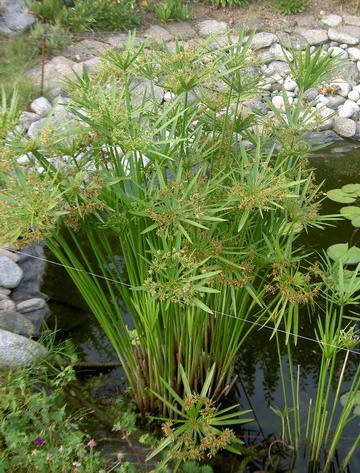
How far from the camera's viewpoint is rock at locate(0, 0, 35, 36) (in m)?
6.54

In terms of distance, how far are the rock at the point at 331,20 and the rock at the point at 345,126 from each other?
6.53 feet

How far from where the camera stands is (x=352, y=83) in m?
6.93

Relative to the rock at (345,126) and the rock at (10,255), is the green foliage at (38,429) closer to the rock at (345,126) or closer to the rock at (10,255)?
the rock at (10,255)

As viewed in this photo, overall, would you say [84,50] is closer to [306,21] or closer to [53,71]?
[53,71]

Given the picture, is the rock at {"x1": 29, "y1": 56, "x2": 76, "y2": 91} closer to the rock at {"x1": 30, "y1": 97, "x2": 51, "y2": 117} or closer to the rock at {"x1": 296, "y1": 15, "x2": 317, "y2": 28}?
the rock at {"x1": 30, "y1": 97, "x2": 51, "y2": 117}

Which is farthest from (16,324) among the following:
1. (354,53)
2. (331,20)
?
(331,20)

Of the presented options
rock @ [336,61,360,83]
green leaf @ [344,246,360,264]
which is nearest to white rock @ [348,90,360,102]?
rock @ [336,61,360,83]

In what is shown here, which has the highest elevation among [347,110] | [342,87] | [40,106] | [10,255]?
[40,106]

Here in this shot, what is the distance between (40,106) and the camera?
18.2 feet

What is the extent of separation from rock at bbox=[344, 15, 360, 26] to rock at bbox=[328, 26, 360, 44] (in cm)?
17

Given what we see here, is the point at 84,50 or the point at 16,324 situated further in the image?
the point at 84,50

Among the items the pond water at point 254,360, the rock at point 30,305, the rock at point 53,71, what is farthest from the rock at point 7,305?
the rock at point 53,71

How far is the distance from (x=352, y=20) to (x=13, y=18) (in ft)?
14.9

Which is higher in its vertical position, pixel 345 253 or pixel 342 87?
pixel 342 87
